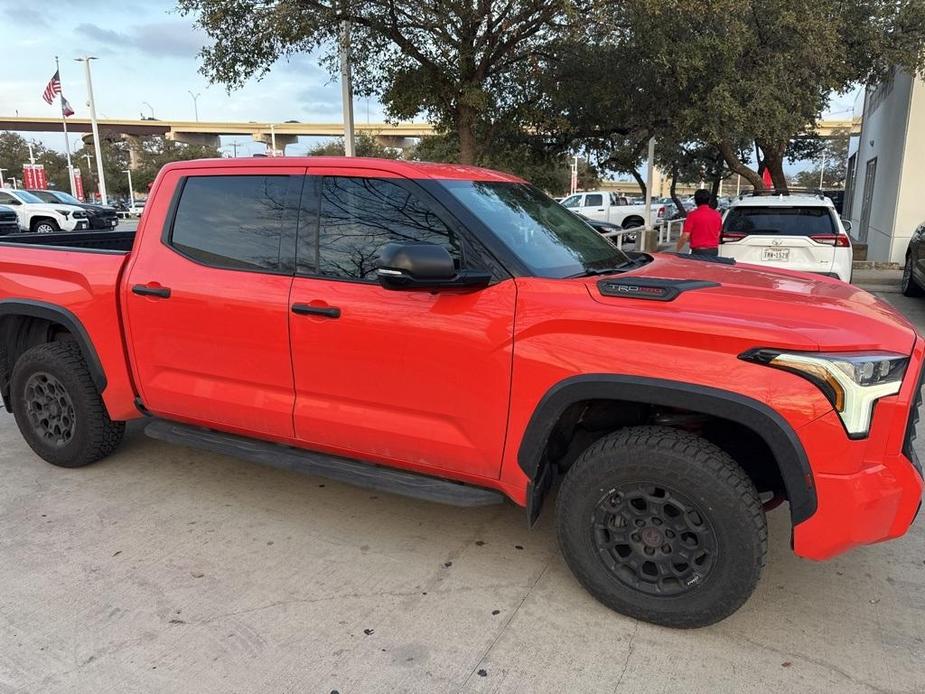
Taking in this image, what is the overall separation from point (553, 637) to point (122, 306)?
9.24 feet

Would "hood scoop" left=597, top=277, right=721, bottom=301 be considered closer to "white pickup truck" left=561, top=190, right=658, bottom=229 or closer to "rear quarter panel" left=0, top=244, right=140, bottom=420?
"rear quarter panel" left=0, top=244, right=140, bottom=420

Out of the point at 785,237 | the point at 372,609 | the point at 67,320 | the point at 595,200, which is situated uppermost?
the point at 595,200

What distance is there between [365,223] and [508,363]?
39.9 inches

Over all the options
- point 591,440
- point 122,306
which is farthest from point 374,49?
point 591,440

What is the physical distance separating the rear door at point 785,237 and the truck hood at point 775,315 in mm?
5799

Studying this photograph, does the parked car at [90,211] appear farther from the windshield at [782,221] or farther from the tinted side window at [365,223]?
the tinted side window at [365,223]

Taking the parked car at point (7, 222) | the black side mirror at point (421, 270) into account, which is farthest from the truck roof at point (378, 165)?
the parked car at point (7, 222)

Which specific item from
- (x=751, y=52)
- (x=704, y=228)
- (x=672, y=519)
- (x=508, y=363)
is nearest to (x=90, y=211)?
(x=751, y=52)

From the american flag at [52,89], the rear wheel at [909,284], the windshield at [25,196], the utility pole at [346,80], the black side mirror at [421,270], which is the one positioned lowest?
the rear wheel at [909,284]

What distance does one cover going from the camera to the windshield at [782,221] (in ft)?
27.4

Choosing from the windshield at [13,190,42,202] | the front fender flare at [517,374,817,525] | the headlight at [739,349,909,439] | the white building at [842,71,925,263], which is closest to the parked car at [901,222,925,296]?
the white building at [842,71,925,263]

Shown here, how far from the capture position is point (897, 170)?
14.9 metres

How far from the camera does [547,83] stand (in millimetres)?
13609

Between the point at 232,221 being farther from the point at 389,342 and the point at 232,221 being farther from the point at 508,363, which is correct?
the point at 508,363
